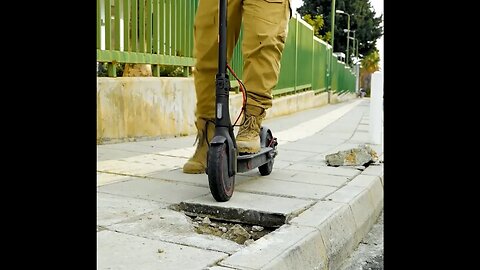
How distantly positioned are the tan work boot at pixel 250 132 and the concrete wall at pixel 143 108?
6.23ft

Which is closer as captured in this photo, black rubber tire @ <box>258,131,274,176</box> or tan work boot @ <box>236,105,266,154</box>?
tan work boot @ <box>236,105,266,154</box>

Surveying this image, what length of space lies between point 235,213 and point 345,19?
48.9 meters

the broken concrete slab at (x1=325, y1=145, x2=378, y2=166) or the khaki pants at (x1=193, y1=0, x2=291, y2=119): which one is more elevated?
the khaki pants at (x1=193, y1=0, x2=291, y2=119)

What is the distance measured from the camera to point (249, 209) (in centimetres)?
224

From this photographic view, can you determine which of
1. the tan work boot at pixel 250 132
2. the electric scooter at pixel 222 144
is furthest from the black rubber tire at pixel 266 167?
the electric scooter at pixel 222 144

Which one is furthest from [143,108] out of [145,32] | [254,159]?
[254,159]

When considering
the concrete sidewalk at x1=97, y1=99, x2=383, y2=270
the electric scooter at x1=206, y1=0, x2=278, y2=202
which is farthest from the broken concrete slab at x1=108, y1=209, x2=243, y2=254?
the electric scooter at x1=206, y1=0, x2=278, y2=202

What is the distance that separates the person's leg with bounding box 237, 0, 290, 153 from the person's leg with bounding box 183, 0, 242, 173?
0.16 m

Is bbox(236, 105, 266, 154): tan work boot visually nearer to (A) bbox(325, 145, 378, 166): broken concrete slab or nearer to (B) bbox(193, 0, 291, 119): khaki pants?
(B) bbox(193, 0, 291, 119): khaki pants

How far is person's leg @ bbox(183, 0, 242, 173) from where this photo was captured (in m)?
2.90
